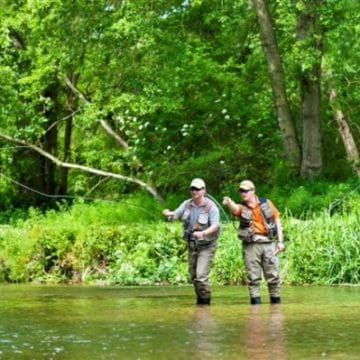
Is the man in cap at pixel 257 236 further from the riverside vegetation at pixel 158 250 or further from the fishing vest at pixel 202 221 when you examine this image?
the riverside vegetation at pixel 158 250

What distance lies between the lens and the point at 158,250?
19.8m

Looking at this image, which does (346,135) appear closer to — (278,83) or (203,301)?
(278,83)

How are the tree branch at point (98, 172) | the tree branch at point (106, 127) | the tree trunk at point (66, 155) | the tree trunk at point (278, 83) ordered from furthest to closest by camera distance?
the tree trunk at point (66, 155) < the tree branch at point (106, 127) < the tree branch at point (98, 172) < the tree trunk at point (278, 83)

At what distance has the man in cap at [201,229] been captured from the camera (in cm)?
1323

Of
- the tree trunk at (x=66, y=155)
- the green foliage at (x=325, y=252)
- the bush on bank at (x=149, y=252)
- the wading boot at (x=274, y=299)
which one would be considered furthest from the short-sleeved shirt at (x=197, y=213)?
the tree trunk at (x=66, y=155)

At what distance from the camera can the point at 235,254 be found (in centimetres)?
1816

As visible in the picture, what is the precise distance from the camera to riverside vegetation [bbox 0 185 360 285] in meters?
17.5

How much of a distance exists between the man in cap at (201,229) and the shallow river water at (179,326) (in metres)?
0.37

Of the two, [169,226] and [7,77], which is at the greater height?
[7,77]

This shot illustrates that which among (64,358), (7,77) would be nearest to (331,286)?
(64,358)

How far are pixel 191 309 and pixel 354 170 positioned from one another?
13946 mm

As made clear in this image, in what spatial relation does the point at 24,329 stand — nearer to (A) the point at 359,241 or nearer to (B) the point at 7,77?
(A) the point at 359,241

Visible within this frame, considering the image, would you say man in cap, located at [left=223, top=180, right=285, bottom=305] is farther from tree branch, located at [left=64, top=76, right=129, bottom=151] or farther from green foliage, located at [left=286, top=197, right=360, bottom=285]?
tree branch, located at [left=64, top=76, right=129, bottom=151]

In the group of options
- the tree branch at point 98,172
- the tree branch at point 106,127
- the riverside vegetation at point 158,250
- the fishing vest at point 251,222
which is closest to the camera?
the fishing vest at point 251,222
